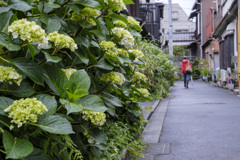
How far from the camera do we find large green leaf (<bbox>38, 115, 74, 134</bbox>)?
1.62 meters

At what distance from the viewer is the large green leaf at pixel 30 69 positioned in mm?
1812

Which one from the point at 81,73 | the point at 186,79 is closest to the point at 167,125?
the point at 81,73

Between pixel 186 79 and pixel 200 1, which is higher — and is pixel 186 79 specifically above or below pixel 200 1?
below

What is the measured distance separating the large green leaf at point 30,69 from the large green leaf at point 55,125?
0.28 meters

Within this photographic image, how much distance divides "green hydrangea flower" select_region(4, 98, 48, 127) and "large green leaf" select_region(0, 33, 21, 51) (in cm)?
35

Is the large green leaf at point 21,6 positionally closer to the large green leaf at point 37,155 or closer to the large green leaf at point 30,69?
the large green leaf at point 30,69

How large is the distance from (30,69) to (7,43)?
0.60 feet

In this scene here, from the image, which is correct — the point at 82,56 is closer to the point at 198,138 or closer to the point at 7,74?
the point at 7,74

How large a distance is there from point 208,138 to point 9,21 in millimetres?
4308

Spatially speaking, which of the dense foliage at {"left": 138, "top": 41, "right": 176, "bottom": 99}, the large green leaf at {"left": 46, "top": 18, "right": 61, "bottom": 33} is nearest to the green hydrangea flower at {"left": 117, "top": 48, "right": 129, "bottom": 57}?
the large green leaf at {"left": 46, "top": 18, "right": 61, "bottom": 33}

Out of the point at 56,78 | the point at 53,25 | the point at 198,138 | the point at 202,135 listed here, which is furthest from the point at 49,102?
the point at 202,135

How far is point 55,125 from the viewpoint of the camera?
1.66 meters

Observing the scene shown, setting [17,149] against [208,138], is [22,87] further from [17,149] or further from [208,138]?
Result: [208,138]

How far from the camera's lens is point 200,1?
138 feet
